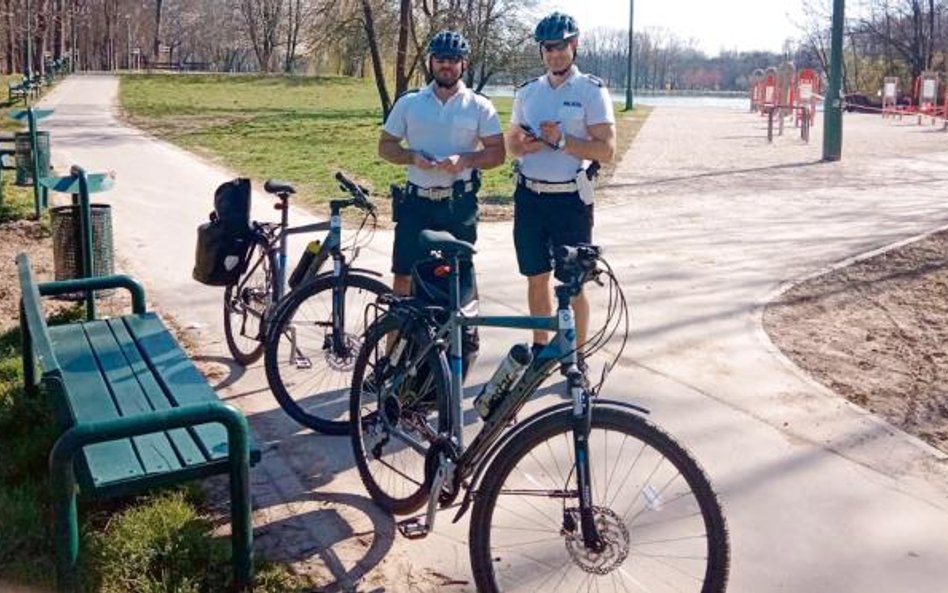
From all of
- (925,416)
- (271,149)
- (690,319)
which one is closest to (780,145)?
(271,149)

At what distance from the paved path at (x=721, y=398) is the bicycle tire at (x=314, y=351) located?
0.13 metres

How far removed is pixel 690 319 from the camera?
23.0 ft

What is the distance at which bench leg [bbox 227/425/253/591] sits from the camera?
3064mm

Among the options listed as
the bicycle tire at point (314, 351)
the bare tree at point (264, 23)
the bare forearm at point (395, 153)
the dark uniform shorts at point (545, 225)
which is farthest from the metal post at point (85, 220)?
the bare tree at point (264, 23)

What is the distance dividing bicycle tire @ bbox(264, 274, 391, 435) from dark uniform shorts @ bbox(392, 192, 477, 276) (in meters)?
0.34

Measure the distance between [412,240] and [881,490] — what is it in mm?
2397

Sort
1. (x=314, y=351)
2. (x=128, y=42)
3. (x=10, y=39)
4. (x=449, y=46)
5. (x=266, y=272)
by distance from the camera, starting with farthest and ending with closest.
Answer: (x=128, y=42), (x=10, y=39), (x=266, y=272), (x=314, y=351), (x=449, y=46)

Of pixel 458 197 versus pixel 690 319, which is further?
pixel 690 319

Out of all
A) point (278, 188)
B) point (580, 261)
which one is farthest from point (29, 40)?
point (580, 261)

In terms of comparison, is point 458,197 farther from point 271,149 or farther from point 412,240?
point 271,149

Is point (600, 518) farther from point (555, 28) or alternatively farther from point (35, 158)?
point (35, 158)

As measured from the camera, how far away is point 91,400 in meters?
3.78

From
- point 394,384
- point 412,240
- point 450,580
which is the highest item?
point 412,240

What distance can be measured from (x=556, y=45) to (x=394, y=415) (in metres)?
1.91
